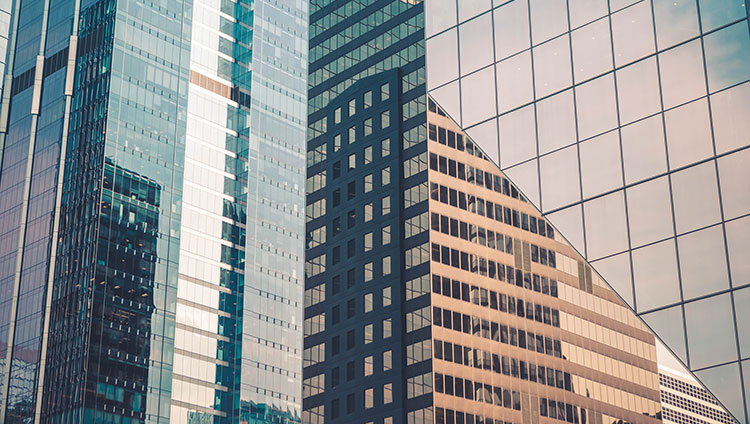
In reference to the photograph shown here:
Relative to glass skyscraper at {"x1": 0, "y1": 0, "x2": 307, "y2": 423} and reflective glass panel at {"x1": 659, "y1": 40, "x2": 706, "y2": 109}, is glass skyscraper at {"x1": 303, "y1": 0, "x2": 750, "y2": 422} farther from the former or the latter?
glass skyscraper at {"x1": 0, "y1": 0, "x2": 307, "y2": 423}

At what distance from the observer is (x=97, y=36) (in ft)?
548

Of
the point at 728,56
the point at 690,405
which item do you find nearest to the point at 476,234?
the point at 690,405

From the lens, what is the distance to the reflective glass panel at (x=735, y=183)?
1336 inches

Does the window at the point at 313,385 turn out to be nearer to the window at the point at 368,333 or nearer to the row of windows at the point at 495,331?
the window at the point at 368,333

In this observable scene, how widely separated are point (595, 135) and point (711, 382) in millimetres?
10269

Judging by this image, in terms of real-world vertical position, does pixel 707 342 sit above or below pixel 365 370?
below

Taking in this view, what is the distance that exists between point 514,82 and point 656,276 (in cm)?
1074

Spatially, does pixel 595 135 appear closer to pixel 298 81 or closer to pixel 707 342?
pixel 707 342

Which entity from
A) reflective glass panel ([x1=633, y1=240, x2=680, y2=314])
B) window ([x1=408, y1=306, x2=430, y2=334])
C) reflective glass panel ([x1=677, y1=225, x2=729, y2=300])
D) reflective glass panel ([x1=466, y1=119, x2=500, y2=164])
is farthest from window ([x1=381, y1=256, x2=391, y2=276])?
reflective glass panel ([x1=677, y1=225, x2=729, y2=300])

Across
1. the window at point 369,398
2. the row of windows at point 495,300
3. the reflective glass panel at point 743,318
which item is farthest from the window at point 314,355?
the reflective glass panel at point 743,318

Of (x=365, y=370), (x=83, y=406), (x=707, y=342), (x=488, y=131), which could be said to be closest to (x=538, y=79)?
(x=488, y=131)

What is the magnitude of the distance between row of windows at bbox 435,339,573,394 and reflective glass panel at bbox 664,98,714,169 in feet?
271

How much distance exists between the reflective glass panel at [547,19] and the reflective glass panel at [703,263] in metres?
10.7

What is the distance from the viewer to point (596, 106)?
38.8 meters
